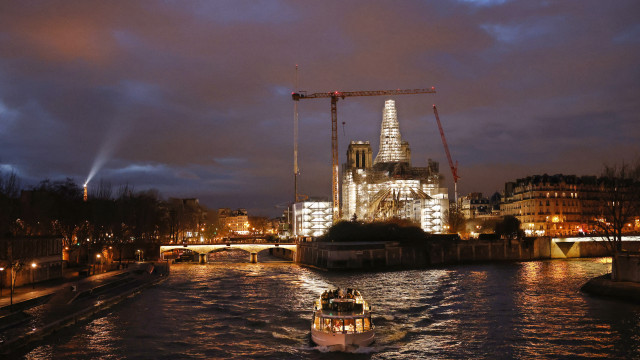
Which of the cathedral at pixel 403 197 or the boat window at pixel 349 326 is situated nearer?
the boat window at pixel 349 326

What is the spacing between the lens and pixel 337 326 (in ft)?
118

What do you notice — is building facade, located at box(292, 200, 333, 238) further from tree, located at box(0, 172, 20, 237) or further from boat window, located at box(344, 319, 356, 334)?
boat window, located at box(344, 319, 356, 334)

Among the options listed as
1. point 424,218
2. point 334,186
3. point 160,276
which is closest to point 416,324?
point 160,276

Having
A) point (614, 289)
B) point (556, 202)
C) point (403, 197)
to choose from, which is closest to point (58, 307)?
point (614, 289)

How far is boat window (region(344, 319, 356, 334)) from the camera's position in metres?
35.9

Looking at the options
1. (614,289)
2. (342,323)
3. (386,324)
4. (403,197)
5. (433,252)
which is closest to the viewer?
(342,323)

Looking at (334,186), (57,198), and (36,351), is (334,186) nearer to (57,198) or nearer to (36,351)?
(57,198)

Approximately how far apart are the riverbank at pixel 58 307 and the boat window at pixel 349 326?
2044cm

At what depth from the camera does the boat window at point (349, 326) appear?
1412 inches

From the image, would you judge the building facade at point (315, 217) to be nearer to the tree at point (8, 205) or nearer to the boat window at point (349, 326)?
the tree at point (8, 205)

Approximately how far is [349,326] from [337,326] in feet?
2.63

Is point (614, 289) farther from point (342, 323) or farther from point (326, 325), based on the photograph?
point (326, 325)

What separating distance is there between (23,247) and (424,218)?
123m

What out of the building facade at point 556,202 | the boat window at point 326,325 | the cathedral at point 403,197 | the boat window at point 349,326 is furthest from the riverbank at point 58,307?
the building facade at point 556,202
